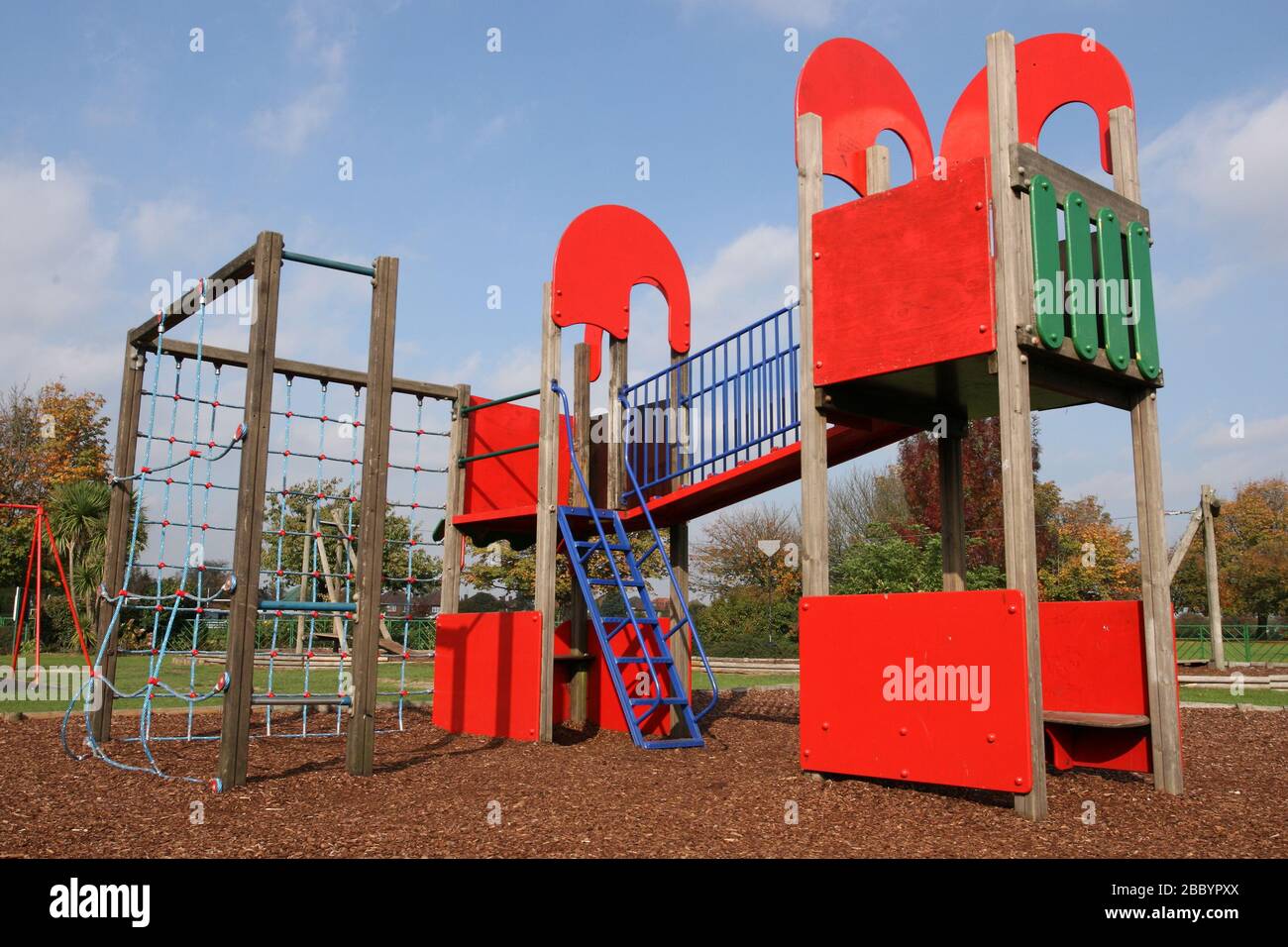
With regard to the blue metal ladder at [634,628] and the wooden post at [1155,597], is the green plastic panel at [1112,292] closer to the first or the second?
the wooden post at [1155,597]

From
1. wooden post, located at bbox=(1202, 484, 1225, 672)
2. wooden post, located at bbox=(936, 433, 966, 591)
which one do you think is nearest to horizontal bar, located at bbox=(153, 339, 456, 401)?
wooden post, located at bbox=(936, 433, 966, 591)

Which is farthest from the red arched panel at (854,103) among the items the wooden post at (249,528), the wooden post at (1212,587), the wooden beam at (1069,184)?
the wooden post at (1212,587)

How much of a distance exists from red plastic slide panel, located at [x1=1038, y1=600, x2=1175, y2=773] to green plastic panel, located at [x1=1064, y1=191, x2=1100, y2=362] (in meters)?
1.70

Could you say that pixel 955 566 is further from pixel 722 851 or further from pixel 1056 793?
pixel 722 851

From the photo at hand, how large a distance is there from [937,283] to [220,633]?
1131 inches

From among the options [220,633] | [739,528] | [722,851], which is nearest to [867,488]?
[739,528]

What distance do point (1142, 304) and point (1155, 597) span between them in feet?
6.37

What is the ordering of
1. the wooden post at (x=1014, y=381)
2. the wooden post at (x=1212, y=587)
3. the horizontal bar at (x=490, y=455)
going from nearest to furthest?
the wooden post at (x=1014, y=381), the horizontal bar at (x=490, y=455), the wooden post at (x=1212, y=587)

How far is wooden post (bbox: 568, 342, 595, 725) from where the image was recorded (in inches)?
380

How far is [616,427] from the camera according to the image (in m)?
9.68

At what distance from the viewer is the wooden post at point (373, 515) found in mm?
6539

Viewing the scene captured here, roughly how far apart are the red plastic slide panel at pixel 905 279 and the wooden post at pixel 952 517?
1.43 metres

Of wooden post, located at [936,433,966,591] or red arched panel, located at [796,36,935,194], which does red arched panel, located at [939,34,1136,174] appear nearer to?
red arched panel, located at [796,36,935,194]

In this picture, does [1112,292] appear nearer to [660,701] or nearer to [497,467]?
[660,701]
